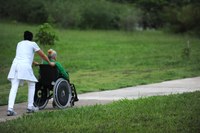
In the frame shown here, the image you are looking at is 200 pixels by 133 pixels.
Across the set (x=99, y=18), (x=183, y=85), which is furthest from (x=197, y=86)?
(x=99, y=18)

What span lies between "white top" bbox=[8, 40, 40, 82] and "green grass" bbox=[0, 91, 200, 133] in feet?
3.19

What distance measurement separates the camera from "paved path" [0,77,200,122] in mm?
13078

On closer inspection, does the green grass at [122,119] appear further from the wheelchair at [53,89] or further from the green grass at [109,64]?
the green grass at [109,64]

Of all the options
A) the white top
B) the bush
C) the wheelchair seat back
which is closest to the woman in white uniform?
the white top

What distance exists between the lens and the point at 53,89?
1177cm

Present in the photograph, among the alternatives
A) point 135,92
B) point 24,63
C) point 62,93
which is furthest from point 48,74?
point 135,92

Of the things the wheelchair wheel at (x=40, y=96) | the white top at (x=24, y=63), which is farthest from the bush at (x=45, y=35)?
the white top at (x=24, y=63)

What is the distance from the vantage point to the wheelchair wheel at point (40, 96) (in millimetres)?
12211

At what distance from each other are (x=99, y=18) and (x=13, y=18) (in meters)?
11.6

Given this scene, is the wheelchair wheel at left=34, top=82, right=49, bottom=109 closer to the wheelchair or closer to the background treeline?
the wheelchair

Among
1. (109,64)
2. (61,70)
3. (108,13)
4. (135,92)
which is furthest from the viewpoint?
(108,13)

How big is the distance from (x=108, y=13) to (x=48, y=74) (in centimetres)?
5914

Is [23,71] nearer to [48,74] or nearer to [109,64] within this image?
[48,74]

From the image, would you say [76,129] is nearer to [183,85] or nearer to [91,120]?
[91,120]
